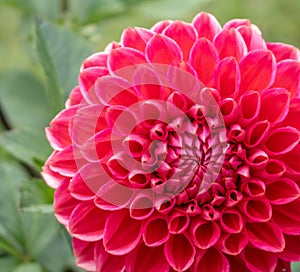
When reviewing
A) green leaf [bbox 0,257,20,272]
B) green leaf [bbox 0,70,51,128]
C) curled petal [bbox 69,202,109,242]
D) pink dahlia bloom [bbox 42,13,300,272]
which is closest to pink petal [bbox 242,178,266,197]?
pink dahlia bloom [bbox 42,13,300,272]

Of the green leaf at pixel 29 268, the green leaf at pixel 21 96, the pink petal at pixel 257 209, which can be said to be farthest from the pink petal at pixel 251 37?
the green leaf at pixel 21 96

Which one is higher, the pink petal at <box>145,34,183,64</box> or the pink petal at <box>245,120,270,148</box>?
the pink petal at <box>145,34,183,64</box>

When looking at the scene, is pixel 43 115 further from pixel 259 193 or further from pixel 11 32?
pixel 259 193

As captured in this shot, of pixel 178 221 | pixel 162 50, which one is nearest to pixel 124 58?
pixel 162 50

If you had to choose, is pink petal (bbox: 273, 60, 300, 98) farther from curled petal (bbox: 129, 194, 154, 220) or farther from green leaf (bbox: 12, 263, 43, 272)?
green leaf (bbox: 12, 263, 43, 272)

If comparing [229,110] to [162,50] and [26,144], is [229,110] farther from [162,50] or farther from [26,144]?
[26,144]

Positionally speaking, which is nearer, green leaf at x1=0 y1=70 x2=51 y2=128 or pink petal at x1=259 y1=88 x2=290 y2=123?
pink petal at x1=259 y1=88 x2=290 y2=123

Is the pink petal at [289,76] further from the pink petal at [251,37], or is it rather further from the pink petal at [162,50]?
the pink petal at [162,50]
